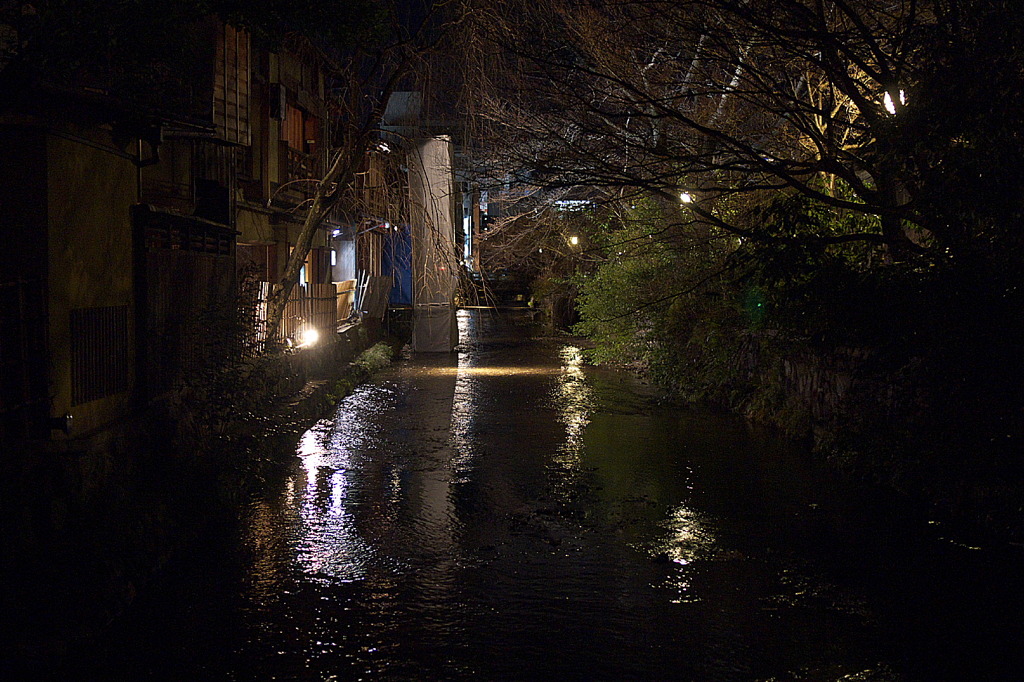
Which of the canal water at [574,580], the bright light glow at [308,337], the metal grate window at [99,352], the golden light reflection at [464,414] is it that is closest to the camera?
the canal water at [574,580]

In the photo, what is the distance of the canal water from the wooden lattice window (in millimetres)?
5605

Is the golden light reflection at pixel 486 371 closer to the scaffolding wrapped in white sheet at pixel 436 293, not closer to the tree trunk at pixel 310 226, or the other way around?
the scaffolding wrapped in white sheet at pixel 436 293

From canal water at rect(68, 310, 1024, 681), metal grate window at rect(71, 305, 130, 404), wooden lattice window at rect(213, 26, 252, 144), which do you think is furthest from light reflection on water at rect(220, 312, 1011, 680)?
wooden lattice window at rect(213, 26, 252, 144)

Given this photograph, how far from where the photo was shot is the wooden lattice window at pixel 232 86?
14477 millimetres

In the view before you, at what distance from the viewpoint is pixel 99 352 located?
9992 mm

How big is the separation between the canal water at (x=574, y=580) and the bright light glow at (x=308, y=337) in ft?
27.4

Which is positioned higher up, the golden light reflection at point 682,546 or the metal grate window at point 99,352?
the metal grate window at point 99,352

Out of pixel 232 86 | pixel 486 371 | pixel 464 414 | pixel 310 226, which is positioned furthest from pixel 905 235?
pixel 486 371

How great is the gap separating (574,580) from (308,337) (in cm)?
1518

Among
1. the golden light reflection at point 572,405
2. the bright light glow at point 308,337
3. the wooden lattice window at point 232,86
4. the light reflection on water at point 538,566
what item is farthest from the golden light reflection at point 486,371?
the wooden lattice window at point 232,86

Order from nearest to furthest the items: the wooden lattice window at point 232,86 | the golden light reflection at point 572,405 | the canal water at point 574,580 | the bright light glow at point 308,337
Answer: the canal water at point 574,580
the golden light reflection at point 572,405
the wooden lattice window at point 232,86
the bright light glow at point 308,337

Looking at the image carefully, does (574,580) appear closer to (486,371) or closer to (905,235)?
(905,235)

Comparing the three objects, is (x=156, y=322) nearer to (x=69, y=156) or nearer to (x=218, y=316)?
(x=218, y=316)

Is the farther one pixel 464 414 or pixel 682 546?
pixel 464 414
